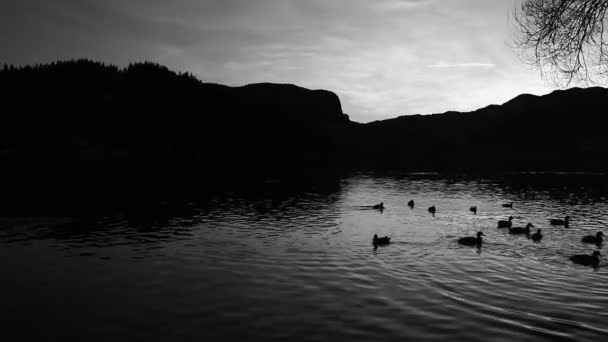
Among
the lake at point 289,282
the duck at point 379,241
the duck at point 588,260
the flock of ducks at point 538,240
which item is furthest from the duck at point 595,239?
the duck at point 379,241

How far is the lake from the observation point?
1396cm

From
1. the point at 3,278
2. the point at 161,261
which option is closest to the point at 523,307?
the point at 161,261

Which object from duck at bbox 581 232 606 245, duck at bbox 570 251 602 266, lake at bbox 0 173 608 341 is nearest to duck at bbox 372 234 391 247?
lake at bbox 0 173 608 341

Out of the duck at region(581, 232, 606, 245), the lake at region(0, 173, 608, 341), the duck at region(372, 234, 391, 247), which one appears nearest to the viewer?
the lake at region(0, 173, 608, 341)

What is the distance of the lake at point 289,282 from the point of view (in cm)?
1396

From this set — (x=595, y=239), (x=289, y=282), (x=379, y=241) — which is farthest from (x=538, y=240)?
(x=289, y=282)

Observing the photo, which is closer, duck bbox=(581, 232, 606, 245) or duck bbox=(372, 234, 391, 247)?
duck bbox=(372, 234, 391, 247)

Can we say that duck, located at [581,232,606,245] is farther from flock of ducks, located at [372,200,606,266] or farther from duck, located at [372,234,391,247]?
duck, located at [372,234,391,247]

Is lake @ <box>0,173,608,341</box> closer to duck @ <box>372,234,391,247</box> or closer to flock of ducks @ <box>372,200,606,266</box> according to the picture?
flock of ducks @ <box>372,200,606,266</box>

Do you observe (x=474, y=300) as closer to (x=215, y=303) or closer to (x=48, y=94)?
(x=215, y=303)

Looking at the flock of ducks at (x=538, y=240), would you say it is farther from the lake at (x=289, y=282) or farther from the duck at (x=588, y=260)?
the lake at (x=289, y=282)

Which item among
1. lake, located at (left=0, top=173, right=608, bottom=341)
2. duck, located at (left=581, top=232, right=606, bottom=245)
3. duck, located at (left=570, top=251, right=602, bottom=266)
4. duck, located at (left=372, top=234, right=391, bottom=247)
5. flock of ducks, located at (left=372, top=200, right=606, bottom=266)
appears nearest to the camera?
lake, located at (left=0, top=173, right=608, bottom=341)

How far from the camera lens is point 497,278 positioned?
2052cm

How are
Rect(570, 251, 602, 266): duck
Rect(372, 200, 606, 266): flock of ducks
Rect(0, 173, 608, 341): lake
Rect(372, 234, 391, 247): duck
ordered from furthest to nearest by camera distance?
1. Rect(372, 234, 391, 247): duck
2. Rect(372, 200, 606, 266): flock of ducks
3. Rect(570, 251, 602, 266): duck
4. Rect(0, 173, 608, 341): lake
